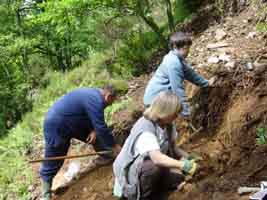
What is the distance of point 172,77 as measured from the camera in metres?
5.10

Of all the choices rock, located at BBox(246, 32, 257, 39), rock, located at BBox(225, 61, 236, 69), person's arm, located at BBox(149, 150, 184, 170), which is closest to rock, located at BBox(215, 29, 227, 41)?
rock, located at BBox(246, 32, 257, 39)

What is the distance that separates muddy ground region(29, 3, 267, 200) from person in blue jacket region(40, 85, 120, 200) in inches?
22.2

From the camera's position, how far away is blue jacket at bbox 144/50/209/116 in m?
5.09

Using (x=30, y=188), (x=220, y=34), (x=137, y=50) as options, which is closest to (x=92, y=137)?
(x=30, y=188)

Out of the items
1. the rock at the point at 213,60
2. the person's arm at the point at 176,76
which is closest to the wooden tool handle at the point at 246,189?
the person's arm at the point at 176,76

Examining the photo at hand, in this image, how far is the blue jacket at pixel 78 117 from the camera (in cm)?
507

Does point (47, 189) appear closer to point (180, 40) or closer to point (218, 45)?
point (180, 40)

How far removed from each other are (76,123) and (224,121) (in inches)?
72.7

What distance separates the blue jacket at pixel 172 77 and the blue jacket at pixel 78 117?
0.63 m

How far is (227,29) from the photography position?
791 cm

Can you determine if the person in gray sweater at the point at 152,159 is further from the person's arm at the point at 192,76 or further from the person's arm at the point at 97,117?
the person's arm at the point at 192,76

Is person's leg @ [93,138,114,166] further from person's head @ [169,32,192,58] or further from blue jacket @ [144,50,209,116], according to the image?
person's head @ [169,32,192,58]

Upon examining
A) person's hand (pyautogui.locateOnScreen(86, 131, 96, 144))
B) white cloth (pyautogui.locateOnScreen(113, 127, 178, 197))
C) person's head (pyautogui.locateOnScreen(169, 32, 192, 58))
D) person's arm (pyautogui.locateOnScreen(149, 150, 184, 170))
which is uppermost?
person's head (pyautogui.locateOnScreen(169, 32, 192, 58))

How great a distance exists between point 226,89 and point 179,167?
263 centimetres
